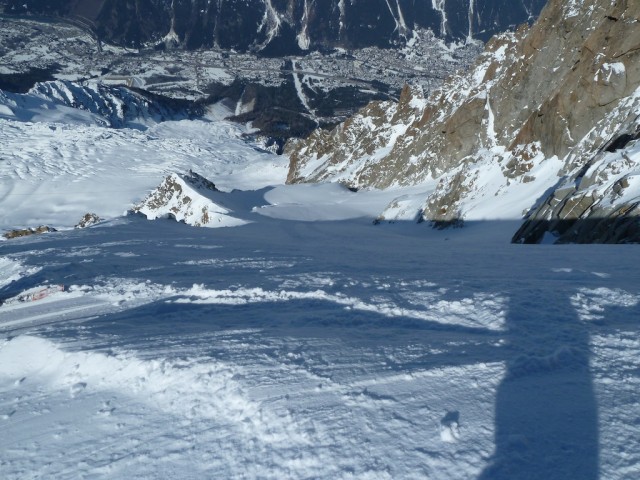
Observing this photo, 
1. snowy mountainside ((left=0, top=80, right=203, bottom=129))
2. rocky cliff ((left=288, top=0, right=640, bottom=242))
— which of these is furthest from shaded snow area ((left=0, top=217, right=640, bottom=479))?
snowy mountainside ((left=0, top=80, right=203, bottom=129))

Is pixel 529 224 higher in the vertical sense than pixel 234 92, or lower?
lower

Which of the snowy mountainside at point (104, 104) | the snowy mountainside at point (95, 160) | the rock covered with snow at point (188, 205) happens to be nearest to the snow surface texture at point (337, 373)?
the rock covered with snow at point (188, 205)

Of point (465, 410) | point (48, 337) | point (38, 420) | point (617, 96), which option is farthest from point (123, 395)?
point (617, 96)

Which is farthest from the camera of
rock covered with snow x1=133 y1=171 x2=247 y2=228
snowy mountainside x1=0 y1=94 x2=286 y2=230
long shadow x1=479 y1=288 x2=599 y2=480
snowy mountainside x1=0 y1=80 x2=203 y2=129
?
snowy mountainside x1=0 y1=80 x2=203 y2=129

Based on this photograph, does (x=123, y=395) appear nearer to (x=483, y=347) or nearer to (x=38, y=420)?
(x=38, y=420)

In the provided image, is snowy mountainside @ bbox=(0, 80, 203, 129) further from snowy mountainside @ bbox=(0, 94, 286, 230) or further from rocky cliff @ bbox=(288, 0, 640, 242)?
rocky cliff @ bbox=(288, 0, 640, 242)

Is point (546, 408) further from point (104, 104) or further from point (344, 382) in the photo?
point (104, 104)
